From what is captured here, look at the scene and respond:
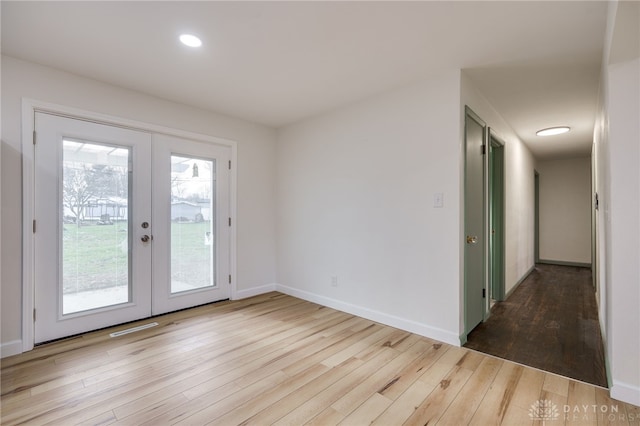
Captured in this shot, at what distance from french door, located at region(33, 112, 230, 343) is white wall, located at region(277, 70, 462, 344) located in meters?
1.19

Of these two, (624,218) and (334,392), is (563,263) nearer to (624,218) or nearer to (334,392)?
(624,218)

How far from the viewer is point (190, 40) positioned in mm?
2236

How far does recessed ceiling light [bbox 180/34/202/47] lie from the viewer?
2186mm

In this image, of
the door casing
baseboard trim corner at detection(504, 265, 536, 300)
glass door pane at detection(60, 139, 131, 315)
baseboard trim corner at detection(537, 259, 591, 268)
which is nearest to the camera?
glass door pane at detection(60, 139, 131, 315)

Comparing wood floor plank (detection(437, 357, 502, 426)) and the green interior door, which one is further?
the green interior door

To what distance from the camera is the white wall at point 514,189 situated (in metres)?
3.16

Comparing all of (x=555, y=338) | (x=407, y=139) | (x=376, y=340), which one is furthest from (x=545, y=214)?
(x=376, y=340)

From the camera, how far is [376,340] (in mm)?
2746

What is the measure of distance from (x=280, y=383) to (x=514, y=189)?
14.9 ft

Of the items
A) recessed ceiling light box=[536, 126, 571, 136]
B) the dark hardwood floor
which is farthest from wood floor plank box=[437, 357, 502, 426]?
recessed ceiling light box=[536, 126, 571, 136]

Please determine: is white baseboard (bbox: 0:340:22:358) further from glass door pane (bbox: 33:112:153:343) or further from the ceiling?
the ceiling

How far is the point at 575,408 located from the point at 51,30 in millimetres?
4371

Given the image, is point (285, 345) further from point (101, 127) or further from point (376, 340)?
point (101, 127)

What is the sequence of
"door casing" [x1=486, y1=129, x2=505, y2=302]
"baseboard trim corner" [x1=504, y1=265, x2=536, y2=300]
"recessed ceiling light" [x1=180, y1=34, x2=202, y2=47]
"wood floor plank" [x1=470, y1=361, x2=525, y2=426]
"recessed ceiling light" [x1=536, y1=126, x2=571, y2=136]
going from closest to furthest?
1. "wood floor plank" [x1=470, y1=361, x2=525, y2=426]
2. "recessed ceiling light" [x1=180, y1=34, x2=202, y2=47]
3. "door casing" [x1=486, y1=129, x2=505, y2=302]
4. "baseboard trim corner" [x1=504, y1=265, x2=536, y2=300]
5. "recessed ceiling light" [x1=536, y1=126, x2=571, y2=136]
